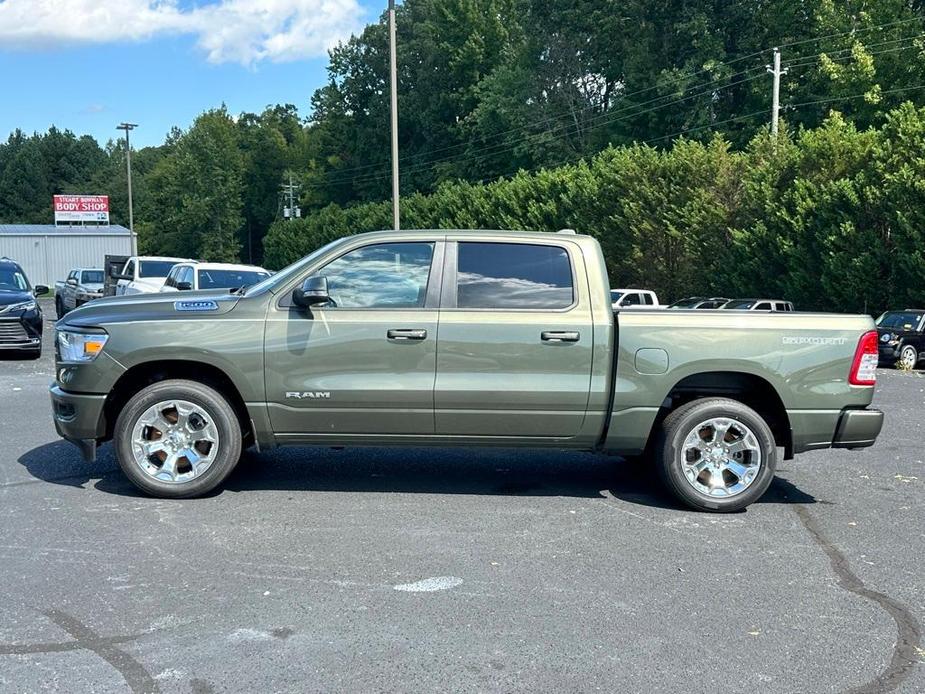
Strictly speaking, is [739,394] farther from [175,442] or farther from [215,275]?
[215,275]

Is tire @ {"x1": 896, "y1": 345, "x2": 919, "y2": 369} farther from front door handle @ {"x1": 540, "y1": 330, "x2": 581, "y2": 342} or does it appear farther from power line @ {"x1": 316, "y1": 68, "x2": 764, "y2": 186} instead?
power line @ {"x1": 316, "y1": 68, "x2": 764, "y2": 186}

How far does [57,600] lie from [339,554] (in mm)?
1492

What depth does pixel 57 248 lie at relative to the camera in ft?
197

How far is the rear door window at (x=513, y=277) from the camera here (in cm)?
616

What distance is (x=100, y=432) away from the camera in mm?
6230

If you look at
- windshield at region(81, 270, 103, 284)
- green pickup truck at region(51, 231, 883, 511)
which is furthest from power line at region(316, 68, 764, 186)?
green pickup truck at region(51, 231, 883, 511)

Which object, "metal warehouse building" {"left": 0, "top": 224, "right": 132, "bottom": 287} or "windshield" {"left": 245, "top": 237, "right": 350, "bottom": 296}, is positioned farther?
"metal warehouse building" {"left": 0, "top": 224, "right": 132, "bottom": 287}

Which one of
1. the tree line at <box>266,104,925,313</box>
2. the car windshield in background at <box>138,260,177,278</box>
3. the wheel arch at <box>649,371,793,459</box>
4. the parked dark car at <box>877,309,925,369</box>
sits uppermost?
the tree line at <box>266,104,925,313</box>

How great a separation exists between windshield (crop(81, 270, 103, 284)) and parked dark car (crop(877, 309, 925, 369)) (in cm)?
2423

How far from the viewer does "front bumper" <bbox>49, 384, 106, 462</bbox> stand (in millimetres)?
6141

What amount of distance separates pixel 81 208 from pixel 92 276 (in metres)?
56.4

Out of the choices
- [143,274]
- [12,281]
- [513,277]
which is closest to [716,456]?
[513,277]

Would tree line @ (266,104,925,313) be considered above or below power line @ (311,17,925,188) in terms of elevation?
below

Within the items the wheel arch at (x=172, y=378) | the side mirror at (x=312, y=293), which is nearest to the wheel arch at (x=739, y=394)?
the side mirror at (x=312, y=293)
